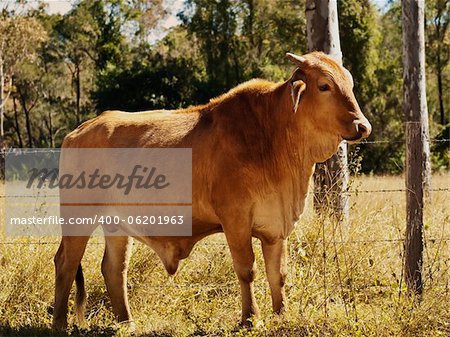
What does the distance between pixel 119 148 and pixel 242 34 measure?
2769 cm

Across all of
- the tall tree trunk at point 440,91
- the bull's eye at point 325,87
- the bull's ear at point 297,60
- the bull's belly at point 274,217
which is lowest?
the bull's belly at point 274,217

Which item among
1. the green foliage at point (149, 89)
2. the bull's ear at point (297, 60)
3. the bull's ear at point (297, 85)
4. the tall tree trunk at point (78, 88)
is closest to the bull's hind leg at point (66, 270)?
the bull's ear at point (297, 85)

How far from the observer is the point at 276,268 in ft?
19.6

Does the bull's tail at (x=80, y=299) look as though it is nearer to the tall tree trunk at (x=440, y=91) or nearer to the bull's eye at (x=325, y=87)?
the bull's eye at (x=325, y=87)

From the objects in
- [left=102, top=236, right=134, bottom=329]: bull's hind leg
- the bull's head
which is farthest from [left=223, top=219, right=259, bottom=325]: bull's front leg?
[left=102, top=236, right=134, bottom=329]: bull's hind leg

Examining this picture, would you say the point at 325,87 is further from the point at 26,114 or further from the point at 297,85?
the point at 26,114

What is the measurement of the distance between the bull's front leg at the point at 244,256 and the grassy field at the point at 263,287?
0.68 feet

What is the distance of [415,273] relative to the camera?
6.62 meters

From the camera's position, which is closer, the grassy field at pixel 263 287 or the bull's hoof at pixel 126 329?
the grassy field at pixel 263 287

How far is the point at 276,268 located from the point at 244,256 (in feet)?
1.27

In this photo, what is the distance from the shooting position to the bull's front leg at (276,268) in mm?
5941

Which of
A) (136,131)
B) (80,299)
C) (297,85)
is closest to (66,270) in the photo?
(80,299)

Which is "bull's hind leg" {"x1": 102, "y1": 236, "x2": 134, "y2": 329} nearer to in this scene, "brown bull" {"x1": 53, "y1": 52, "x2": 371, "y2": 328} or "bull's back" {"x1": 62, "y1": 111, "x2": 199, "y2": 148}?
"brown bull" {"x1": 53, "y1": 52, "x2": 371, "y2": 328}

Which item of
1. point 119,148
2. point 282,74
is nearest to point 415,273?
point 119,148
